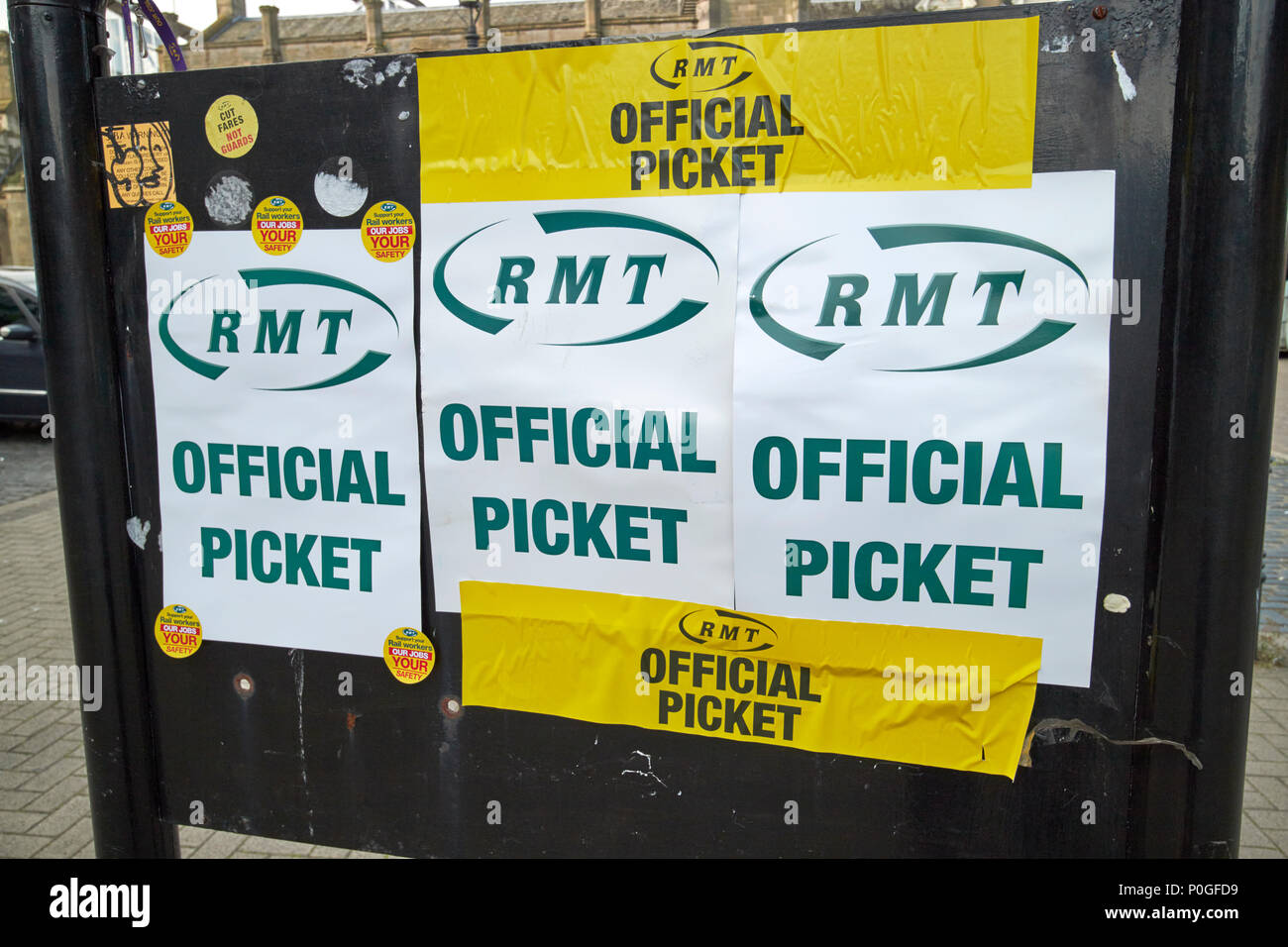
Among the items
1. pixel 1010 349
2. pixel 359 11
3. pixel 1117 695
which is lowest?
pixel 1117 695

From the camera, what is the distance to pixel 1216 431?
1.69m

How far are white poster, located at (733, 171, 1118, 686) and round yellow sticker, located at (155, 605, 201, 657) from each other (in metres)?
1.40

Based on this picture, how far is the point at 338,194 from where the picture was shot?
211 cm

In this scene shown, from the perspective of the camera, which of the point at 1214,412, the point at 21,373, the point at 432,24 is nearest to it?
the point at 1214,412

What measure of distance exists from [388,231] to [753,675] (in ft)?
4.15

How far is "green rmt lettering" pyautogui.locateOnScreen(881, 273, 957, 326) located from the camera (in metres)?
1.82

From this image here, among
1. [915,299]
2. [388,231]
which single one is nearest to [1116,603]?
[915,299]

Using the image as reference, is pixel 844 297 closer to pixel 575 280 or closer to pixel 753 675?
pixel 575 280

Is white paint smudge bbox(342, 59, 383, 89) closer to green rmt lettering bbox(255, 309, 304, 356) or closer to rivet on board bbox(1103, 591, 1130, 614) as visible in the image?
green rmt lettering bbox(255, 309, 304, 356)

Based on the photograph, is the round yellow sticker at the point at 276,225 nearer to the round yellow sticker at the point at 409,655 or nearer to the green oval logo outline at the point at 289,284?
the green oval logo outline at the point at 289,284

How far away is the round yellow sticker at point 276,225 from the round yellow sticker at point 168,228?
177 millimetres

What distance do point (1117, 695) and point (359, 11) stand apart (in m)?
52.4
